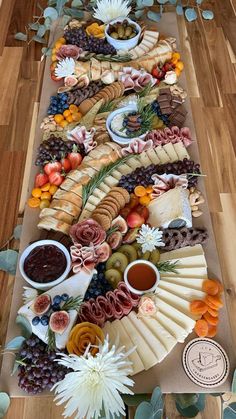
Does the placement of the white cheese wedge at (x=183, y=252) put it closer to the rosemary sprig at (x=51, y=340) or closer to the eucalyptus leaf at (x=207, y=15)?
the rosemary sprig at (x=51, y=340)

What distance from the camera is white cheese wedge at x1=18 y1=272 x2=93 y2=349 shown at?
48.4 inches

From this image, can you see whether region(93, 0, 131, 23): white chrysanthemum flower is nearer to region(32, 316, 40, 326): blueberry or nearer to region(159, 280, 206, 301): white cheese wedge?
region(159, 280, 206, 301): white cheese wedge

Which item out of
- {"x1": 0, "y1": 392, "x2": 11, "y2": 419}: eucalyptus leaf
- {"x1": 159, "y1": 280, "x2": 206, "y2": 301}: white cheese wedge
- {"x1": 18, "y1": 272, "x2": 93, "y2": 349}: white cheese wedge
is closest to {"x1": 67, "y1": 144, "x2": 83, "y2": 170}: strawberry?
{"x1": 18, "y1": 272, "x2": 93, "y2": 349}: white cheese wedge

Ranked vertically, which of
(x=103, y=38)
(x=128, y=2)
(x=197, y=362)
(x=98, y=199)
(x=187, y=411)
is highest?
(x=128, y=2)

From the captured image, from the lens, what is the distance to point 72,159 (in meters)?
1.63

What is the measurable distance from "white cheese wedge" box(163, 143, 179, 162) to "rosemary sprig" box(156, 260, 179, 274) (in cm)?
44

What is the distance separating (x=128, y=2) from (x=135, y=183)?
1196mm

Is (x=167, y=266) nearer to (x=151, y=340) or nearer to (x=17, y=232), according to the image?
(x=151, y=340)

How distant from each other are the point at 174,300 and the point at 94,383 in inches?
13.9

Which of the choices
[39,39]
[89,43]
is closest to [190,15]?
[89,43]

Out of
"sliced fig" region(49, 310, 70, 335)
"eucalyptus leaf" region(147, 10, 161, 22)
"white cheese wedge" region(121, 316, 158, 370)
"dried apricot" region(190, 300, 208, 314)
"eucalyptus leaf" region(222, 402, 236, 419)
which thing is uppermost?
"eucalyptus leaf" region(147, 10, 161, 22)

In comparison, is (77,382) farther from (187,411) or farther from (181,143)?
(181,143)

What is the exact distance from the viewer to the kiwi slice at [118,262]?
1374mm

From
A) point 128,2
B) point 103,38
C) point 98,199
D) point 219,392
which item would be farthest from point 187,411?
point 128,2
